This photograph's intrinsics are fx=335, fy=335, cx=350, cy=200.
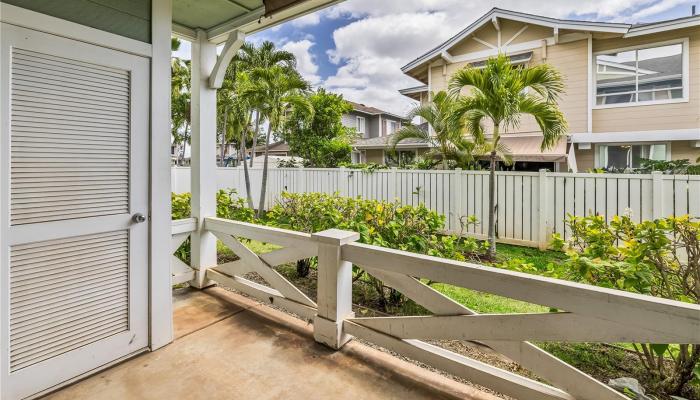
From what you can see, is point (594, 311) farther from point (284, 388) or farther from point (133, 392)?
point (133, 392)

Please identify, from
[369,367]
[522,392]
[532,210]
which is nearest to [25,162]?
[369,367]

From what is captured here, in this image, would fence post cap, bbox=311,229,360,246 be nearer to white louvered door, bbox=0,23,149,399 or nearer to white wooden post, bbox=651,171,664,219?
white louvered door, bbox=0,23,149,399

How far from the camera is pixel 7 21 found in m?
1.69

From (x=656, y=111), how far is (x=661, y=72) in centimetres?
95

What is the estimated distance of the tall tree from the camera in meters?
12.4

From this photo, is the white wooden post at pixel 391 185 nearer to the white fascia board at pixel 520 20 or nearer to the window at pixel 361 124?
the white fascia board at pixel 520 20

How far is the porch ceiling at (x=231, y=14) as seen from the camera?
260cm

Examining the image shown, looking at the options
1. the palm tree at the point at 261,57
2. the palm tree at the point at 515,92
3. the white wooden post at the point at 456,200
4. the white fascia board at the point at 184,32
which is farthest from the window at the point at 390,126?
the white fascia board at the point at 184,32

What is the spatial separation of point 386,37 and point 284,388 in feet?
30.7

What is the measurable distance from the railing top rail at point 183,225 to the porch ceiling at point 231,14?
1819mm

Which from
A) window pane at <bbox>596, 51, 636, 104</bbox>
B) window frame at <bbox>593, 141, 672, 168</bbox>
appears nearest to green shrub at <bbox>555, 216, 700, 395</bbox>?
window frame at <bbox>593, 141, 672, 168</bbox>

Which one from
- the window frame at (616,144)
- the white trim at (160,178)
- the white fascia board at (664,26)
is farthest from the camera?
the window frame at (616,144)

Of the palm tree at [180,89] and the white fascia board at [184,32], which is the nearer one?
the white fascia board at [184,32]

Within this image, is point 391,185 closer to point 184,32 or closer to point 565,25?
point 184,32
